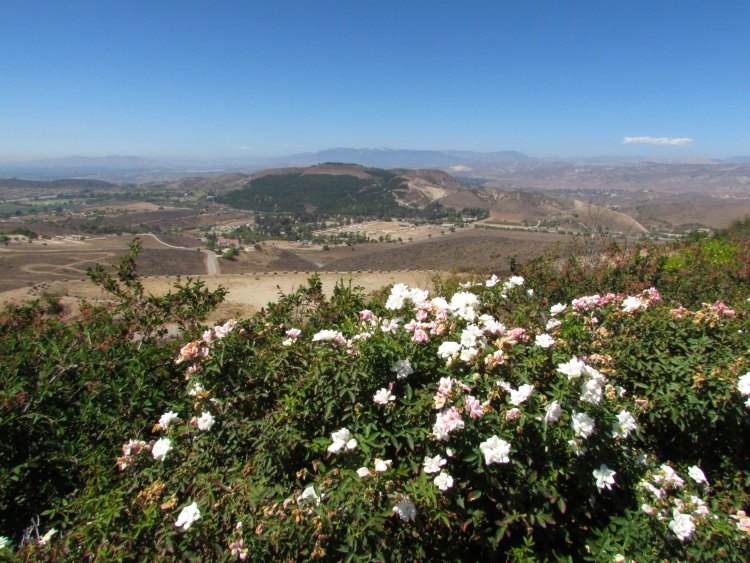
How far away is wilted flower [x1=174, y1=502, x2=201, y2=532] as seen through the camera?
6.35 feet

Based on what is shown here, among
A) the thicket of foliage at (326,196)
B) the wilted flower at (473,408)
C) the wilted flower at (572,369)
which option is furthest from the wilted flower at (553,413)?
the thicket of foliage at (326,196)

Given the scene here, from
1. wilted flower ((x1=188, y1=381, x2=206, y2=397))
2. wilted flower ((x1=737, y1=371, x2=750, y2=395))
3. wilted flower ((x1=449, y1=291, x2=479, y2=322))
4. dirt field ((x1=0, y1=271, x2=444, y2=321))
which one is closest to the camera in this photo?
wilted flower ((x1=188, y1=381, x2=206, y2=397))

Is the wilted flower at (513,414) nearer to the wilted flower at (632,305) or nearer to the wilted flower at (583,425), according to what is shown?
the wilted flower at (583,425)

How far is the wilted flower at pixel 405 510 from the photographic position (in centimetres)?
198

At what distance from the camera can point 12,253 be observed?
54844 mm

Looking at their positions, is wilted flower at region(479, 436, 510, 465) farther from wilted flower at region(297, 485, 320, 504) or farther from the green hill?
the green hill

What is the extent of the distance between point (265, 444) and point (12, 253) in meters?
71.4

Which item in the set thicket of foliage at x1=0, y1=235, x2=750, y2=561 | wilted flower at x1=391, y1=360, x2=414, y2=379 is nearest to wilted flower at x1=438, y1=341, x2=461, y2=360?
thicket of foliage at x1=0, y1=235, x2=750, y2=561

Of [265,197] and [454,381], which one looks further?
[265,197]

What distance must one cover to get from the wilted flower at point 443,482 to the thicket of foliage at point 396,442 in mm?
14

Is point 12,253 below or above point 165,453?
below

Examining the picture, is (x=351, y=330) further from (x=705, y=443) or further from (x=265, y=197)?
(x=265, y=197)

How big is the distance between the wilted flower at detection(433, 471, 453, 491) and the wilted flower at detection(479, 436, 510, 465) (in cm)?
21

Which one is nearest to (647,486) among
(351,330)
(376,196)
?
(351,330)
